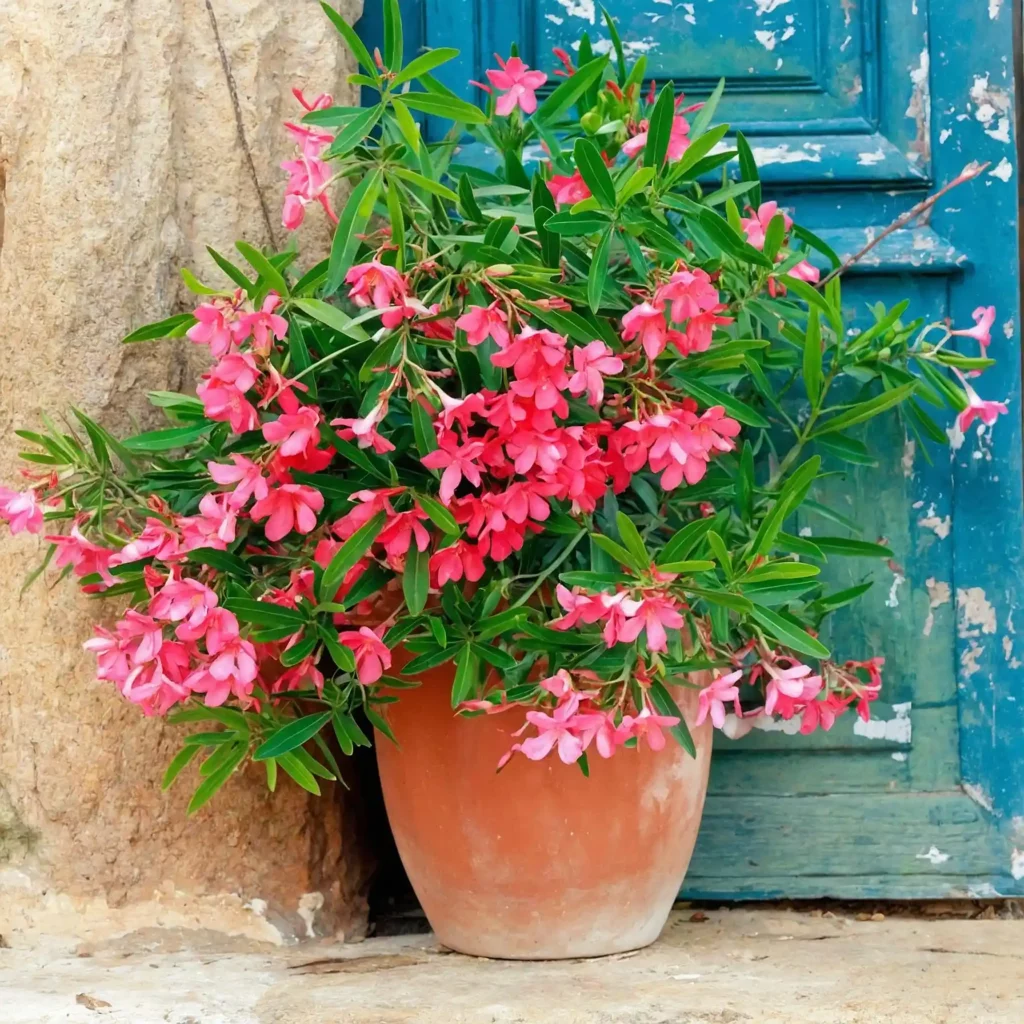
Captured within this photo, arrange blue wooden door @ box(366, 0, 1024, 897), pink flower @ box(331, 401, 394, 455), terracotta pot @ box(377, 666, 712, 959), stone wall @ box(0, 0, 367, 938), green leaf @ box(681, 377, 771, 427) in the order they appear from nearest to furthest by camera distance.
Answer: pink flower @ box(331, 401, 394, 455)
green leaf @ box(681, 377, 771, 427)
terracotta pot @ box(377, 666, 712, 959)
stone wall @ box(0, 0, 367, 938)
blue wooden door @ box(366, 0, 1024, 897)

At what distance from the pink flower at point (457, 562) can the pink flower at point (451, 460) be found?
86 mm

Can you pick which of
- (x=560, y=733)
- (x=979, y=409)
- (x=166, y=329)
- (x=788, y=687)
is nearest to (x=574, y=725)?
(x=560, y=733)

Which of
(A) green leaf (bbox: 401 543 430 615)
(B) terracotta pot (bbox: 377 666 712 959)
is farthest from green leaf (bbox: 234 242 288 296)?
(B) terracotta pot (bbox: 377 666 712 959)

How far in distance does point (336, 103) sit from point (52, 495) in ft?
2.44

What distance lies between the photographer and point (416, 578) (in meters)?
1.34

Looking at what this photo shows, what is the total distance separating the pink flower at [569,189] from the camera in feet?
4.77

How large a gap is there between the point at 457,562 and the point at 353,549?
4.8 inches

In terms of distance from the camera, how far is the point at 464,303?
1345 mm

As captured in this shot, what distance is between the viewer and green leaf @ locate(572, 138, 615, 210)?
126 cm

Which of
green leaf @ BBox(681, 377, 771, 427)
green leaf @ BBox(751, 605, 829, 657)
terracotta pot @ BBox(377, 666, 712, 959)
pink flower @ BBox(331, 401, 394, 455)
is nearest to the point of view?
pink flower @ BBox(331, 401, 394, 455)

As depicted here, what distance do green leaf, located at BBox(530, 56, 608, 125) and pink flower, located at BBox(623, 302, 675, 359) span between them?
1.14 ft

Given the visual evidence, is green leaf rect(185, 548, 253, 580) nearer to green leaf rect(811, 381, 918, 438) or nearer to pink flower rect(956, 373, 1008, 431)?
green leaf rect(811, 381, 918, 438)

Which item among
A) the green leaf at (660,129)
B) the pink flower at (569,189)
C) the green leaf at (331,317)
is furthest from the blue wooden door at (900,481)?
the green leaf at (331,317)

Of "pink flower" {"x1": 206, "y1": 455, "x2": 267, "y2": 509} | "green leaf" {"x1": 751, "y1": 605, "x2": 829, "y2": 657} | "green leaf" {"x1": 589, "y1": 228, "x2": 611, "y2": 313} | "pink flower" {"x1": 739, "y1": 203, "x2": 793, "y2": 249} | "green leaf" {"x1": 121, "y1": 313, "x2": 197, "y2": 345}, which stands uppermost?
"pink flower" {"x1": 739, "y1": 203, "x2": 793, "y2": 249}
